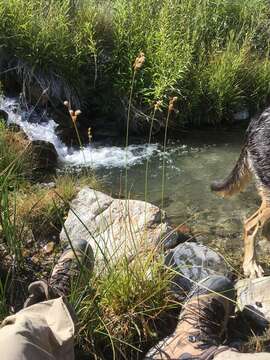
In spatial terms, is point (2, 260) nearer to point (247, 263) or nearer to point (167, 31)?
point (247, 263)

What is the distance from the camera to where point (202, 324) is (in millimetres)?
3770

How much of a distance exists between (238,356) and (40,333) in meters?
1.13

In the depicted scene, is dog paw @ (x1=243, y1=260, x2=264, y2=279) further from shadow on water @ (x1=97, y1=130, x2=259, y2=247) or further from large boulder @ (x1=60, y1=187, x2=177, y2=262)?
large boulder @ (x1=60, y1=187, x2=177, y2=262)

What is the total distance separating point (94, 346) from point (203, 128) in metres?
5.82

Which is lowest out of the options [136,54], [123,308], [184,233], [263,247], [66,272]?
[263,247]

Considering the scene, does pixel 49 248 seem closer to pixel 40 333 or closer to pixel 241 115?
pixel 40 333

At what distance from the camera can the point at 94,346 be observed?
3.70 m

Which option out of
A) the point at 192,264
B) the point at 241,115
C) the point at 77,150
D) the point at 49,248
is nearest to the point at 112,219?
the point at 49,248

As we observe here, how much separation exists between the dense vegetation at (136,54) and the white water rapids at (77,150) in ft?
1.69

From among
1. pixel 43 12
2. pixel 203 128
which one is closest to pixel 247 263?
pixel 203 128

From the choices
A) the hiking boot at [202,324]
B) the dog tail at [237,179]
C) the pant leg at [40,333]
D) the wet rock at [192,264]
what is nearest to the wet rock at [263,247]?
the dog tail at [237,179]

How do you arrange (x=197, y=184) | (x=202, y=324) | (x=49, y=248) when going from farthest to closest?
(x=197, y=184) → (x=49, y=248) → (x=202, y=324)

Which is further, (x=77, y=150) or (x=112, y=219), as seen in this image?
(x=77, y=150)

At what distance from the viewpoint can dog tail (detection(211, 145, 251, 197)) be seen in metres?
5.83
